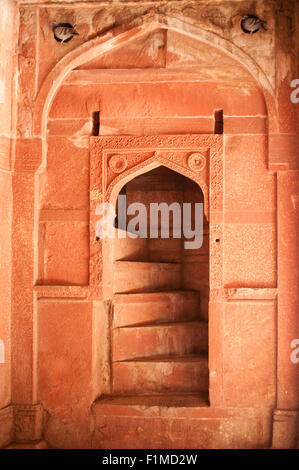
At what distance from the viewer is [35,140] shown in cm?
486

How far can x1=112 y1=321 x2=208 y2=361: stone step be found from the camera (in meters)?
5.28

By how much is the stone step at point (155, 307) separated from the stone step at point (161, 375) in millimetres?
496

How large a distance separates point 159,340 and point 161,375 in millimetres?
419

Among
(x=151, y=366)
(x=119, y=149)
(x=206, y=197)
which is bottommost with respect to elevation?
(x=151, y=366)

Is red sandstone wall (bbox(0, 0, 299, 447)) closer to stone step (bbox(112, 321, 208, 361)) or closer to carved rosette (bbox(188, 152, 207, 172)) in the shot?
carved rosette (bbox(188, 152, 207, 172))

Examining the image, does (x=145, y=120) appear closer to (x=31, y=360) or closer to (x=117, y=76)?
(x=117, y=76)

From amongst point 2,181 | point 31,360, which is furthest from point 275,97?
point 31,360

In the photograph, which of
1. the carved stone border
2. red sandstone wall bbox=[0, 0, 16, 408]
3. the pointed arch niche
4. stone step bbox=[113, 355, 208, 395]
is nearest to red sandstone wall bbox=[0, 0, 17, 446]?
red sandstone wall bbox=[0, 0, 16, 408]

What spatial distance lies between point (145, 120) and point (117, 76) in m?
0.54

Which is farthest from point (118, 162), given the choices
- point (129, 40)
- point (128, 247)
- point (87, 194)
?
point (128, 247)

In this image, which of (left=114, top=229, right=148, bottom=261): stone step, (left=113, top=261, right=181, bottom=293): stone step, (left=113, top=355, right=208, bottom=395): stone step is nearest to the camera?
(left=113, top=355, right=208, bottom=395): stone step

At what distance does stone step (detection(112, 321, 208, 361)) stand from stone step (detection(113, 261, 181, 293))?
0.52m

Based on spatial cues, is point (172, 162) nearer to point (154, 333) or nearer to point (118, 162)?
point (118, 162)
